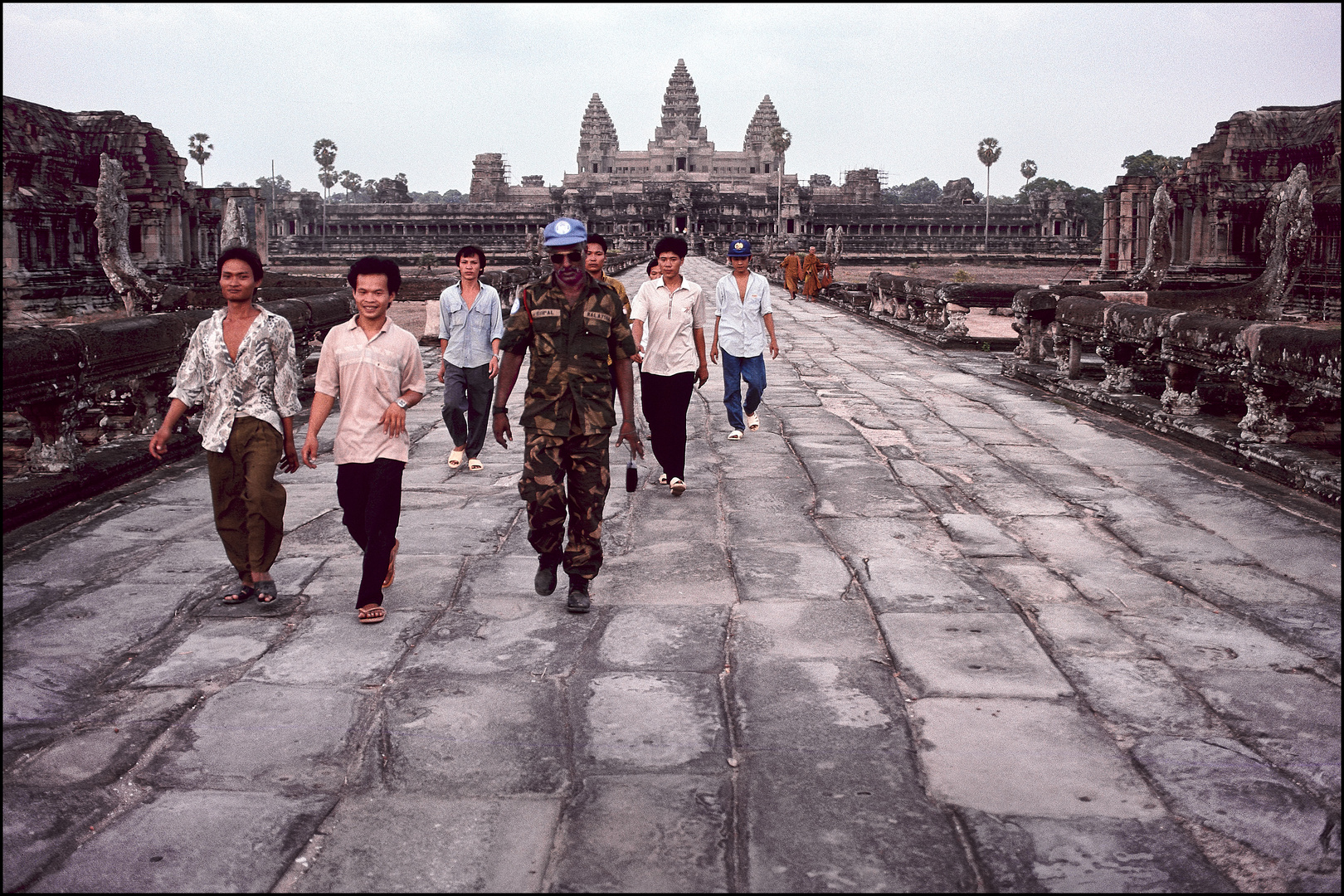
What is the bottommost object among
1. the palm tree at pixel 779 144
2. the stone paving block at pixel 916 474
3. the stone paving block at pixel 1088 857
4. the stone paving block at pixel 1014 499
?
the stone paving block at pixel 1088 857

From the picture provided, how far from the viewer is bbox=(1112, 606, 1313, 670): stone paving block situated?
12.2ft

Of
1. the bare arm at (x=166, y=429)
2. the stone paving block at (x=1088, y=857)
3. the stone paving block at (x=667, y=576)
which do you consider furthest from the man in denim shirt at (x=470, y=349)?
the stone paving block at (x=1088, y=857)

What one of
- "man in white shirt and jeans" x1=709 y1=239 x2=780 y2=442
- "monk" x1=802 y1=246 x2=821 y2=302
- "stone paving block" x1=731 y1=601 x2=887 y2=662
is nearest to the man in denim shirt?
"man in white shirt and jeans" x1=709 y1=239 x2=780 y2=442

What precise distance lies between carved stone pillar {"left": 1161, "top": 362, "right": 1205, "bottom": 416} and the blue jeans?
2902 millimetres

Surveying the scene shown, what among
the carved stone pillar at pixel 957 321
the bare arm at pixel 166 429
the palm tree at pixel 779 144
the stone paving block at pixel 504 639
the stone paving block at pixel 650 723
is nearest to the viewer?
the stone paving block at pixel 650 723

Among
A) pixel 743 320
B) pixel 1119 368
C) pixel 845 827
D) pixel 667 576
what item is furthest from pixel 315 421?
pixel 1119 368

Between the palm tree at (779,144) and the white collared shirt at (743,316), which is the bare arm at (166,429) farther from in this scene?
the palm tree at (779,144)

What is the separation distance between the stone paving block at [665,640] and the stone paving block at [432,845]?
3.22ft

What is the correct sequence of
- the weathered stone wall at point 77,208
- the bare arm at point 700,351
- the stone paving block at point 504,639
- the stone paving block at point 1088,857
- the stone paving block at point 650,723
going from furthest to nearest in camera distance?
the weathered stone wall at point 77,208 → the bare arm at point 700,351 → the stone paving block at point 504,639 → the stone paving block at point 650,723 → the stone paving block at point 1088,857

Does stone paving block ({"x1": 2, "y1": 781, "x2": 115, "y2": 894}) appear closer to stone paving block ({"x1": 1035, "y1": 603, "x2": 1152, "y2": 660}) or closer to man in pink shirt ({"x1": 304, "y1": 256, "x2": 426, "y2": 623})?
man in pink shirt ({"x1": 304, "y1": 256, "x2": 426, "y2": 623})

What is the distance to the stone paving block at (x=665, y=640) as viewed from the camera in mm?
3756

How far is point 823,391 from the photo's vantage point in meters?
10.6

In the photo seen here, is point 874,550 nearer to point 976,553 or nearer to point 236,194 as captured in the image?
point 976,553

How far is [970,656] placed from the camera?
378cm
